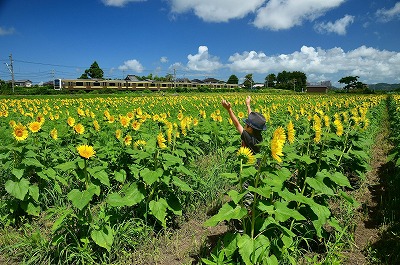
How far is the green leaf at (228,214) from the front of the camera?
2.42 m

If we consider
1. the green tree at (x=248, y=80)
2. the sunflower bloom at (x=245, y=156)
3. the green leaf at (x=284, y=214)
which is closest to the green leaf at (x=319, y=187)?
the green leaf at (x=284, y=214)

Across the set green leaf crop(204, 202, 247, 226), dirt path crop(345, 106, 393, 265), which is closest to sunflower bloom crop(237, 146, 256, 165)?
green leaf crop(204, 202, 247, 226)

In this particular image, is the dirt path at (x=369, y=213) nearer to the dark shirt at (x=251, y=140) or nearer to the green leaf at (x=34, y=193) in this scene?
the dark shirt at (x=251, y=140)

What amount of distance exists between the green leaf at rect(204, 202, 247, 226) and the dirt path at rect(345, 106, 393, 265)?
152cm

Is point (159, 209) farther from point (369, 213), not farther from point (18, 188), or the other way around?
point (369, 213)

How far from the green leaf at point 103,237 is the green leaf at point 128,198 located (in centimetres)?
27

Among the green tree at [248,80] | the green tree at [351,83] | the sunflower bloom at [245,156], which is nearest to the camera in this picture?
the sunflower bloom at [245,156]

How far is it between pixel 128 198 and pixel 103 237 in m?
0.47

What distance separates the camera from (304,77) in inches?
4970

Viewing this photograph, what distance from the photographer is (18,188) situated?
357 centimetres

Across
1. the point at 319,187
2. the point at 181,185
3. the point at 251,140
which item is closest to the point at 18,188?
the point at 181,185

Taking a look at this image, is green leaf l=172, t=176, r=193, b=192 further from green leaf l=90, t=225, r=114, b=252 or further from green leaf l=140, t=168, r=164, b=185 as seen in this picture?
green leaf l=90, t=225, r=114, b=252

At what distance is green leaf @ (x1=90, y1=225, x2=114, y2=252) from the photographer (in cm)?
287

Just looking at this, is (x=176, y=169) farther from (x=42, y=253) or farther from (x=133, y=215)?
(x=42, y=253)
